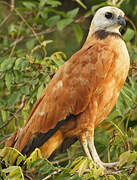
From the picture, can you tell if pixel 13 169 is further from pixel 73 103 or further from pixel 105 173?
pixel 73 103

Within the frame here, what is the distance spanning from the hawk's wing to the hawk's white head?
0.42m

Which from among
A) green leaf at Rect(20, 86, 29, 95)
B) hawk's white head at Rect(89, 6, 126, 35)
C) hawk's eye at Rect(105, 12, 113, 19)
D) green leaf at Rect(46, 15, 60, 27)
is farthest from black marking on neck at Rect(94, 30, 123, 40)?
green leaf at Rect(20, 86, 29, 95)

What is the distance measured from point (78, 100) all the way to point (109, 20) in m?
0.93

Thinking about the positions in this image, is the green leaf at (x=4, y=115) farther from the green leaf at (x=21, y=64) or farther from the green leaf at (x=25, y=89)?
the green leaf at (x=21, y=64)

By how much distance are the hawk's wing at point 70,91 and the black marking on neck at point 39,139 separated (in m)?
0.02

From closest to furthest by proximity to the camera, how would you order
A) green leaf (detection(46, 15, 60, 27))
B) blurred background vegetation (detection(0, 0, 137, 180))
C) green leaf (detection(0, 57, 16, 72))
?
blurred background vegetation (detection(0, 0, 137, 180)) < green leaf (detection(0, 57, 16, 72)) < green leaf (detection(46, 15, 60, 27))

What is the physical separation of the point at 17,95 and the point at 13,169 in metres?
1.44

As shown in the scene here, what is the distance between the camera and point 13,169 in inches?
114

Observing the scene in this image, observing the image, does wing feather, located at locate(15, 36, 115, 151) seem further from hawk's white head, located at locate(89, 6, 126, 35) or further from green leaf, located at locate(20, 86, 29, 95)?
hawk's white head, located at locate(89, 6, 126, 35)

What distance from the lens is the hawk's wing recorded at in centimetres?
390

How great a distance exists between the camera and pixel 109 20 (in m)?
4.39

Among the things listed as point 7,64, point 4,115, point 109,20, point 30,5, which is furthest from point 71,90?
point 30,5

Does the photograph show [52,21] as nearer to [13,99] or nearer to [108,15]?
[108,15]

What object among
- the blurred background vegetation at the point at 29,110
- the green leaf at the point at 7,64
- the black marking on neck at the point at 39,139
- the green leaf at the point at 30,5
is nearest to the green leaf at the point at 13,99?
the blurred background vegetation at the point at 29,110
